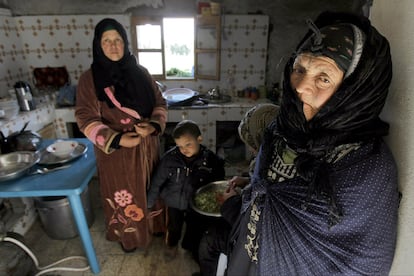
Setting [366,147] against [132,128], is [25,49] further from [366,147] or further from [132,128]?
[366,147]

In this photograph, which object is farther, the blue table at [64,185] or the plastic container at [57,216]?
the plastic container at [57,216]

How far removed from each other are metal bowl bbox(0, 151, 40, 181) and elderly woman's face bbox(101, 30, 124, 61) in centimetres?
80

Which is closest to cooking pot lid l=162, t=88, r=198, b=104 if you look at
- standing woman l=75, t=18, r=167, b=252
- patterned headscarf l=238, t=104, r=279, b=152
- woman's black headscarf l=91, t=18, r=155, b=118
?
standing woman l=75, t=18, r=167, b=252

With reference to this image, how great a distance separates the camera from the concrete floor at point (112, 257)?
1.83m

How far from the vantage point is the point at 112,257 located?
1.94 m

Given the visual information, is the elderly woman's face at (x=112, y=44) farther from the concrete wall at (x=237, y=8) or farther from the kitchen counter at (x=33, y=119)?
the concrete wall at (x=237, y=8)

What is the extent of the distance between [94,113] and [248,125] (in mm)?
922

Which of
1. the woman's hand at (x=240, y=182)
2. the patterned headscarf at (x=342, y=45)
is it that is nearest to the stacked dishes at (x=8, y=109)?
the woman's hand at (x=240, y=182)

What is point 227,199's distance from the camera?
1.28 meters

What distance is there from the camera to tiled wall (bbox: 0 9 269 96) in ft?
9.37

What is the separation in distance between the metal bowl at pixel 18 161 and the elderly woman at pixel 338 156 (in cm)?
147

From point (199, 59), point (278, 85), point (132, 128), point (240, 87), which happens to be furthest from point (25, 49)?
point (278, 85)

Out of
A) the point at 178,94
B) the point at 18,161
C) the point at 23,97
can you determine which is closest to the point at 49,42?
the point at 23,97

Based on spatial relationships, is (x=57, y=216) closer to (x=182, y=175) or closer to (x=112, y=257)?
(x=112, y=257)
